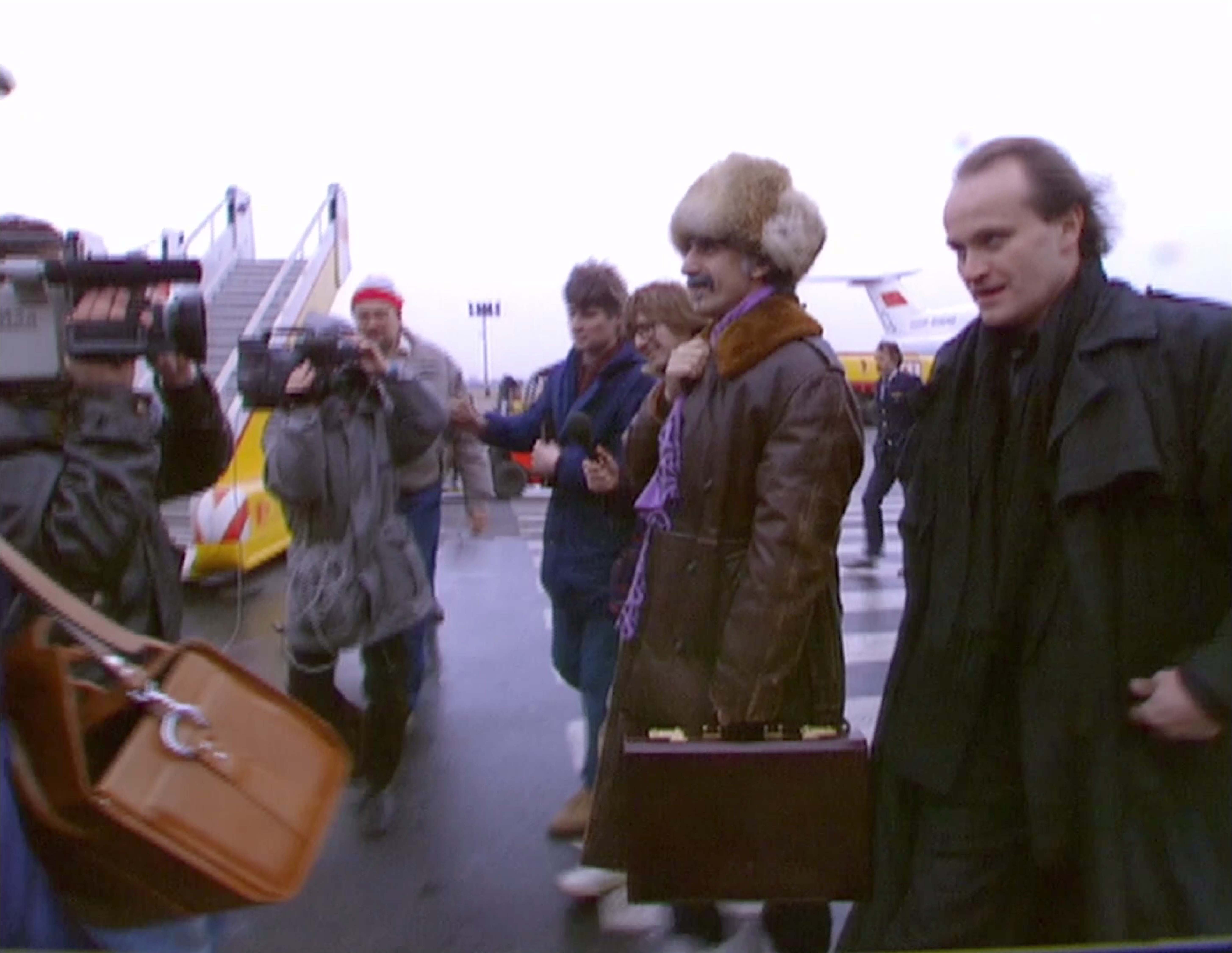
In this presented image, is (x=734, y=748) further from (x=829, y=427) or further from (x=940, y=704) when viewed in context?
(x=829, y=427)

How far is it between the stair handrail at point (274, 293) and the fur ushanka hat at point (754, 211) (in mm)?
5159

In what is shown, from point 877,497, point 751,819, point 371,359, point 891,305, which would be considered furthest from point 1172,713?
point 891,305

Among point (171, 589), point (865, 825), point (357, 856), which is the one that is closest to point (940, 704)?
point (865, 825)

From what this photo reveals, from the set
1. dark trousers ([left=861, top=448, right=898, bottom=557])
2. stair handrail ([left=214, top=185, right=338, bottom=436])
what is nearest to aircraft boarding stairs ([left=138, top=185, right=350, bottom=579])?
stair handrail ([left=214, top=185, right=338, bottom=436])

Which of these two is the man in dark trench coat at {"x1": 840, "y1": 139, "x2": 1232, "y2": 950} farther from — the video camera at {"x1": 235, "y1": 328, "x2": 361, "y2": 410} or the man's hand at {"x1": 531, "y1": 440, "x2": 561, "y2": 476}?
the video camera at {"x1": 235, "y1": 328, "x2": 361, "y2": 410}

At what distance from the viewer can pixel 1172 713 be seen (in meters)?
1.53

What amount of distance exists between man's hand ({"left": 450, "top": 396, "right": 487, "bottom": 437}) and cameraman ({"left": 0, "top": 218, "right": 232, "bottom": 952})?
164 centimetres

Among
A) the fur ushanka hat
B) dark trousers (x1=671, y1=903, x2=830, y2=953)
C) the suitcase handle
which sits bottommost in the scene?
dark trousers (x1=671, y1=903, x2=830, y2=953)

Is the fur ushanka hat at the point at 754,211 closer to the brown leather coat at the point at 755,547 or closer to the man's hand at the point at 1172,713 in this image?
the brown leather coat at the point at 755,547

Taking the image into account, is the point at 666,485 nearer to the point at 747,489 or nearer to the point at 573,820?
the point at 747,489

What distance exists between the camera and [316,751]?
1.54m

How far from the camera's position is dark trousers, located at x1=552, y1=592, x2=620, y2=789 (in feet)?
10.8

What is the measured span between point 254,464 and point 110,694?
24.7 ft

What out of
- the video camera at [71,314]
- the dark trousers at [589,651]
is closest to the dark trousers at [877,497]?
the dark trousers at [589,651]
